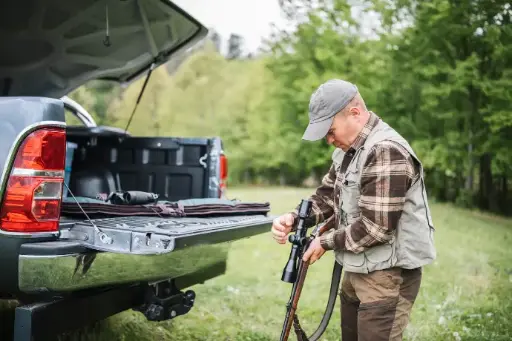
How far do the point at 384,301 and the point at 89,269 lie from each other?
1.28 m

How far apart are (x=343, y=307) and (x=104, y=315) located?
3.86ft

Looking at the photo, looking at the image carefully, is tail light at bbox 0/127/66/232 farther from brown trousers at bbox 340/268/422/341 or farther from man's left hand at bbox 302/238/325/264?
brown trousers at bbox 340/268/422/341

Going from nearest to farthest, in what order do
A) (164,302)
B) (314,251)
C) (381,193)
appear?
(381,193)
(314,251)
(164,302)

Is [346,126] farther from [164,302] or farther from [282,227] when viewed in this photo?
[164,302]

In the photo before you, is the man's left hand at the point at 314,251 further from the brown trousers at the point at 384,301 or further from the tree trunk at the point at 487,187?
the tree trunk at the point at 487,187

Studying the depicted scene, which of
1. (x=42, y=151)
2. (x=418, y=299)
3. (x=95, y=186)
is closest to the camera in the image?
(x=42, y=151)

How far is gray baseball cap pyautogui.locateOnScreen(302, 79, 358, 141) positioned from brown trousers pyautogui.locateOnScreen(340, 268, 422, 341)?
669 mm

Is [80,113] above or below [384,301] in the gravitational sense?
above

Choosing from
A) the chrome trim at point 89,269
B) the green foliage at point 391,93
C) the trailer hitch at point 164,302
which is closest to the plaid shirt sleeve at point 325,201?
the chrome trim at point 89,269

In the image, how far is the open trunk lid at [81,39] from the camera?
13.9 feet

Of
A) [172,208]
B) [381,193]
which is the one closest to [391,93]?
[172,208]

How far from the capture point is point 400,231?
2.67 m

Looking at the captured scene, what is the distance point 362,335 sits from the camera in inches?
108

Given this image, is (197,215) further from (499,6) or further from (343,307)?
(499,6)
